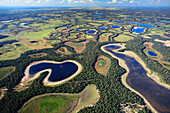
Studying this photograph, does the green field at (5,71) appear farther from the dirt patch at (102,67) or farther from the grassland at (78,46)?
the dirt patch at (102,67)

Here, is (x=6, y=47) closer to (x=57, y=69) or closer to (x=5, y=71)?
(x=5, y=71)

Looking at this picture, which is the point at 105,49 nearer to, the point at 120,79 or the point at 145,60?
the point at 145,60

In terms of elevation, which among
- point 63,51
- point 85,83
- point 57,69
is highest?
point 63,51

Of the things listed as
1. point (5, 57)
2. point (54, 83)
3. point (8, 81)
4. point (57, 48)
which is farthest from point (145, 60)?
point (5, 57)

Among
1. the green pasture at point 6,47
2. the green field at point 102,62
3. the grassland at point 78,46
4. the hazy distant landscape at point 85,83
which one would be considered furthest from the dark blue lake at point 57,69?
the green pasture at point 6,47

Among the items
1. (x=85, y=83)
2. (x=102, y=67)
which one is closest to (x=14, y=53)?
(x=85, y=83)

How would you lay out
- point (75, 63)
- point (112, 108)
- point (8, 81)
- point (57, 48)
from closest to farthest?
point (112, 108), point (8, 81), point (75, 63), point (57, 48)

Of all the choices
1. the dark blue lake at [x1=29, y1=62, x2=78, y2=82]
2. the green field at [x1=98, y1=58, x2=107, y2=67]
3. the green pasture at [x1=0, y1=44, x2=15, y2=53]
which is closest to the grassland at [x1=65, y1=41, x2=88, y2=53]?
the dark blue lake at [x1=29, y1=62, x2=78, y2=82]
